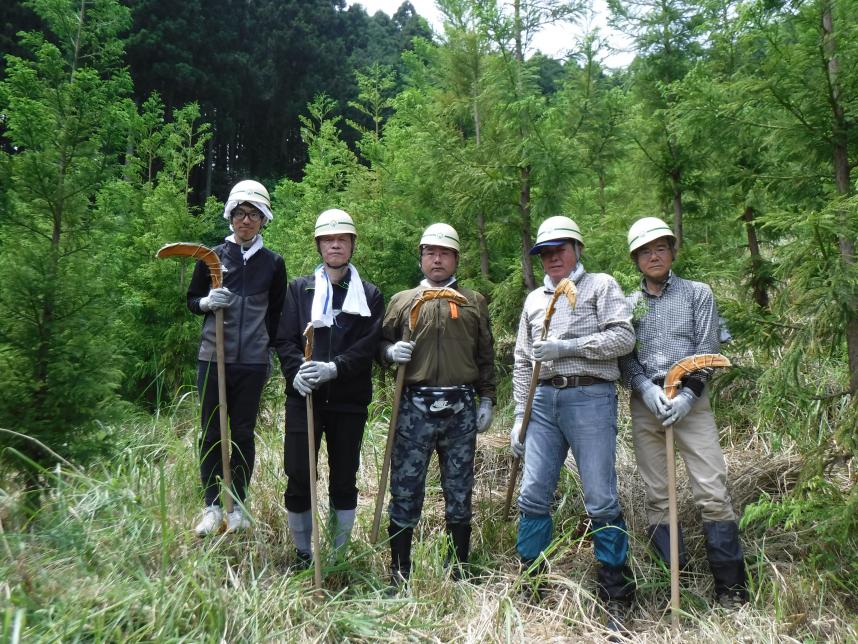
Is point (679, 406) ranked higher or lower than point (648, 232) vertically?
lower

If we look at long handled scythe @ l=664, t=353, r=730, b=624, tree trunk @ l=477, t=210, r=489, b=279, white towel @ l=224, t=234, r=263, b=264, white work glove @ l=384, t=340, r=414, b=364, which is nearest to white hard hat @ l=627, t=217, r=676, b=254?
long handled scythe @ l=664, t=353, r=730, b=624

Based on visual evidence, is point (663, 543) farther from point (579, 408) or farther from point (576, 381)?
point (576, 381)

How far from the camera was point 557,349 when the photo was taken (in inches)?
131

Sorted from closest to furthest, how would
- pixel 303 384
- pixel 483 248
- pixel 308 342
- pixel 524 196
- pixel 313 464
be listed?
1. pixel 313 464
2. pixel 303 384
3. pixel 308 342
4. pixel 524 196
5. pixel 483 248

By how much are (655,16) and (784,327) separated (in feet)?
12.0

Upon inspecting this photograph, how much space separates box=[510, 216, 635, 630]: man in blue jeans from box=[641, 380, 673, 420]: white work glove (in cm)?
18

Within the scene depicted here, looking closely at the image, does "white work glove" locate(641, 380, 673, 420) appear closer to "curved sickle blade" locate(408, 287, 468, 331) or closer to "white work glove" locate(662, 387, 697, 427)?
"white work glove" locate(662, 387, 697, 427)

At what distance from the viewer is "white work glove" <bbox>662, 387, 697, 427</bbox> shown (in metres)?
3.27

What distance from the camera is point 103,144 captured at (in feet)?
13.3

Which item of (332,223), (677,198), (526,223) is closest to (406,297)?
(332,223)

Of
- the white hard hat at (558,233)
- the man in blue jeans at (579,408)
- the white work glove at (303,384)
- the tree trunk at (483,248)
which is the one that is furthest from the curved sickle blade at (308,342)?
the tree trunk at (483,248)

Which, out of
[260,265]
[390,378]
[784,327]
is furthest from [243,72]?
[784,327]

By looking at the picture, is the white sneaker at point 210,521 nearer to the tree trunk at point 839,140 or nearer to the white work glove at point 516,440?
the white work glove at point 516,440

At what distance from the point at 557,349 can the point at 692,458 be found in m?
1.03
